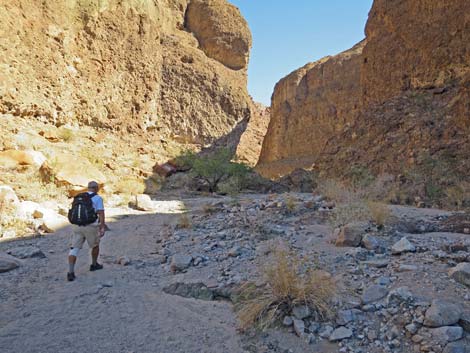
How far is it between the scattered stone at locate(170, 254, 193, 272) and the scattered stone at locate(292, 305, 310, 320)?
6.49ft

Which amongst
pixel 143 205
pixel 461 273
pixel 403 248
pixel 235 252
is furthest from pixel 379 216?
pixel 143 205

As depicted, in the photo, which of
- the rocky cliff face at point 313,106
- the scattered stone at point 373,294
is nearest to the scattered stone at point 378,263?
the scattered stone at point 373,294

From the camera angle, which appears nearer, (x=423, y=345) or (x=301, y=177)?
(x=423, y=345)

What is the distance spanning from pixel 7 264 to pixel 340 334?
413 cm

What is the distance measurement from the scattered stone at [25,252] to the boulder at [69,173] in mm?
5542

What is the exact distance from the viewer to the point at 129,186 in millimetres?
13430

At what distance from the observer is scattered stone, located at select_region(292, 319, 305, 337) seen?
2.74 m

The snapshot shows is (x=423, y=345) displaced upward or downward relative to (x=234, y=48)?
downward

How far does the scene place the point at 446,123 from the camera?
11516 mm

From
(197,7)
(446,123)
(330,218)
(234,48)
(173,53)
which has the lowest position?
(330,218)

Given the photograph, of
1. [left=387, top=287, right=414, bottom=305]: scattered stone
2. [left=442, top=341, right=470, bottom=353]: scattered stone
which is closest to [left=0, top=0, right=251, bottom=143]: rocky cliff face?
[left=387, top=287, right=414, bottom=305]: scattered stone

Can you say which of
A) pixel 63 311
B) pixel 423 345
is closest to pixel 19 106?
pixel 63 311

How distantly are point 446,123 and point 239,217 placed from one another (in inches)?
347

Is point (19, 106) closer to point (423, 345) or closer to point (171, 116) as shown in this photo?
point (171, 116)
